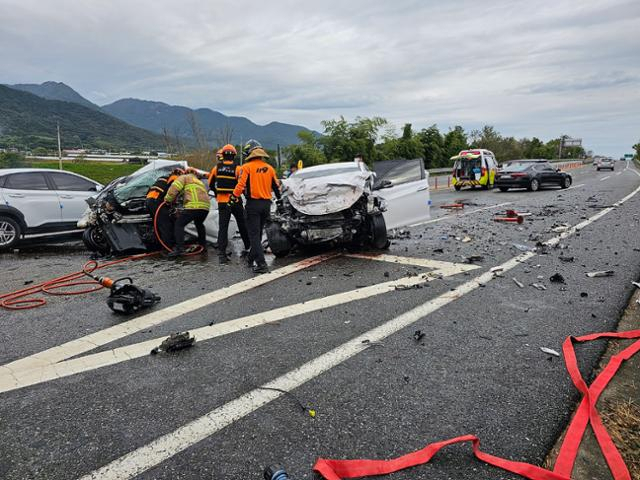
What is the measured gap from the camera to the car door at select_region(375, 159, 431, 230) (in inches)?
305

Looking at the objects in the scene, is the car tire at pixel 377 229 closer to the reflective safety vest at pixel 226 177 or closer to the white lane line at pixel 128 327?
the white lane line at pixel 128 327

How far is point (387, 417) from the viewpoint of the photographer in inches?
100.0

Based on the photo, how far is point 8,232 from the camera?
8.61m

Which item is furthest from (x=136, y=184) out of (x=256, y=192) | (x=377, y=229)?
(x=377, y=229)

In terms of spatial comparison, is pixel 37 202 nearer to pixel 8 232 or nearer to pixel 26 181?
pixel 26 181

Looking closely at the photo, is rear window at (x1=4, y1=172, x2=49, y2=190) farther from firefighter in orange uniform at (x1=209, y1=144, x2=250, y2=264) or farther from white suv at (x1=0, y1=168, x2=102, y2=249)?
firefighter in orange uniform at (x1=209, y1=144, x2=250, y2=264)

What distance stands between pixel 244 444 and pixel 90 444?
2.82ft

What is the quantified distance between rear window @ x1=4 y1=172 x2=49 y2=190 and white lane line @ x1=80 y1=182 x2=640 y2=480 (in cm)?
845

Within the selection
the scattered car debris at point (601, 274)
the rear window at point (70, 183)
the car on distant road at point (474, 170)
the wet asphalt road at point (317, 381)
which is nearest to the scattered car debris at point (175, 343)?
the wet asphalt road at point (317, 381)

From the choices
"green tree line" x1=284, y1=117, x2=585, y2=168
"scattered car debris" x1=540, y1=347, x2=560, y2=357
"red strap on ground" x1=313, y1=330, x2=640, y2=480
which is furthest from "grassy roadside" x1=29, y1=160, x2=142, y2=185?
"red strap on ground" x1=313, y1=330, x2=640, y2=480

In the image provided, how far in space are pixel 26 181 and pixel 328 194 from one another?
260 inches

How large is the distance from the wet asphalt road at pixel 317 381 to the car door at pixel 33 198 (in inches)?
146

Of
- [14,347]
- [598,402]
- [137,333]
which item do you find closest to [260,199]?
[137,333]

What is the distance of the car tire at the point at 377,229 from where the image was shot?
23.3 ft
